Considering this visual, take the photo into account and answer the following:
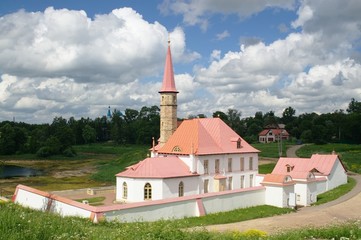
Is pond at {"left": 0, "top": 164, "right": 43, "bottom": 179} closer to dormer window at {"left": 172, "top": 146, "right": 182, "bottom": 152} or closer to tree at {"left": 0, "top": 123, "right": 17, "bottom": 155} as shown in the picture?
tree at {"left": 0, "top": 123, "right": 17, "bottom": 155}

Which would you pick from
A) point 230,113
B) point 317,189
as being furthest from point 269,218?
point 230,113

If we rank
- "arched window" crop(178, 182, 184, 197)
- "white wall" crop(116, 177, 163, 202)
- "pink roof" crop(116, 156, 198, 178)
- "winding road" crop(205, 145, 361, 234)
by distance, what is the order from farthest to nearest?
"arched window" crop(178, 182, 184, 197)
"pink roof" crop(116, 156, 198, 178)
"white wall" crop(116, 177, 163, 202)
"winding road" crop(205, 145, 361, 234)

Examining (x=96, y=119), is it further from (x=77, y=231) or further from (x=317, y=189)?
(x=77, y=231)

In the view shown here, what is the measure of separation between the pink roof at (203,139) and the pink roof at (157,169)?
5.29 feet

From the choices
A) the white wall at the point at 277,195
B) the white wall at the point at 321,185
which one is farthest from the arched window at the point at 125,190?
the white wall at the point at 321,185

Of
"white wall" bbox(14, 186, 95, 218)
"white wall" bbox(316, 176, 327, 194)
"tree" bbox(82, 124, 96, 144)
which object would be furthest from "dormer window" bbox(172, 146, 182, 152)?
"tree" bbox(82, 124, 96, 144)

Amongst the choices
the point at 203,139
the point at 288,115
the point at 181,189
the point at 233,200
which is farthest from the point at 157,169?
the point at 288,115

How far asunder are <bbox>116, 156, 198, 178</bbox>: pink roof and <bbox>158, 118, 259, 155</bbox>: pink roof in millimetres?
1612

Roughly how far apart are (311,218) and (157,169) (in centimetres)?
1032

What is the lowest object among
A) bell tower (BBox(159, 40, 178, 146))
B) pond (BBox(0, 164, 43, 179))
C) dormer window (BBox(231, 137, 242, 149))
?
pond (BBox(0, 164, 43, 179))

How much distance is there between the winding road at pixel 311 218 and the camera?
1961cm

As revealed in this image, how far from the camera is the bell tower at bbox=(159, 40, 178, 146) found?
35.6 metres

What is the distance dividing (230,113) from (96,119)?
41.2 metres

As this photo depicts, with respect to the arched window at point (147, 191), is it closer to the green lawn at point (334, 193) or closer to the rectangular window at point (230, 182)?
the rectangular window at point (230, 182)
